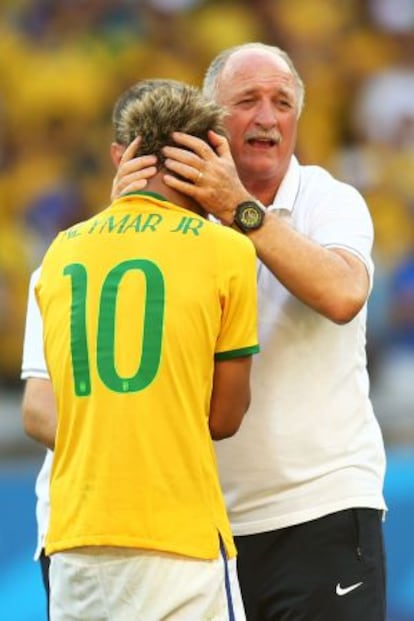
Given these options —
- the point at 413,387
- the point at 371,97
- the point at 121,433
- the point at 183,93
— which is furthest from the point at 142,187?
the point at 371,97

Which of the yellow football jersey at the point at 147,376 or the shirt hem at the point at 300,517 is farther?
the shirt hem at the point at 300,517

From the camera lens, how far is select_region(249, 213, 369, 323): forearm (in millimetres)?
2752

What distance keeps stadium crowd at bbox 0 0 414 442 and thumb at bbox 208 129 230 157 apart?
4572mm

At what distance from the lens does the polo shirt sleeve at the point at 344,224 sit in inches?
115

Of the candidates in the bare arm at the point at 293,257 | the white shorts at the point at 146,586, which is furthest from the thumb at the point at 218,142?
the white shorts at the point at 146,586

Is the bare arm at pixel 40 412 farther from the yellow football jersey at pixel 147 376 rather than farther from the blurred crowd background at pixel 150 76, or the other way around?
the blurred crowd background at pixel 150 76

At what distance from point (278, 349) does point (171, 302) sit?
0.63 meters

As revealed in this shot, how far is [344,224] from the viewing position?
2.97m

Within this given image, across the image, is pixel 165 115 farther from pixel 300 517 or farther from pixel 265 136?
pixel 300 517

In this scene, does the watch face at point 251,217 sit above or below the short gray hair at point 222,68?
below

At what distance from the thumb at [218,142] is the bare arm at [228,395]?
423 millimetres

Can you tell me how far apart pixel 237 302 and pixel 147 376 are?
0.69 ft

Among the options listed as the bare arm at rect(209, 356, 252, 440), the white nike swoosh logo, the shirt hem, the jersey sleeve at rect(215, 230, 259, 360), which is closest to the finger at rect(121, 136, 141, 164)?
the jersey sleeve at rect(215, 230, 259, 360)

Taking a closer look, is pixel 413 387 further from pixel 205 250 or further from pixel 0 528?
pixel 205 250
